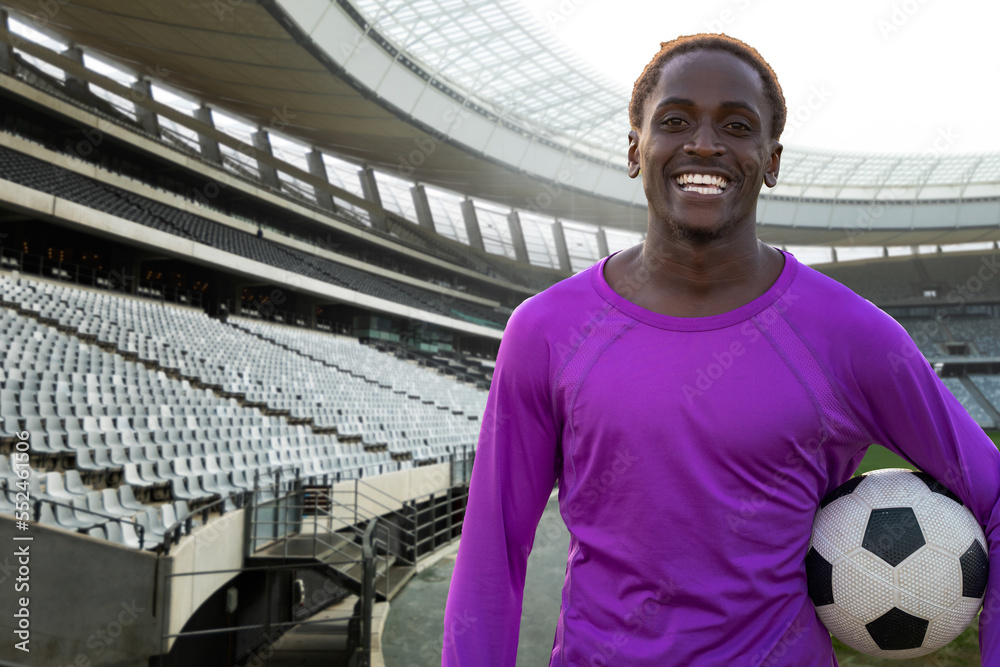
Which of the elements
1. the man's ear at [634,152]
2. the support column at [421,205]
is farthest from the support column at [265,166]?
the man's ear at [634,152]

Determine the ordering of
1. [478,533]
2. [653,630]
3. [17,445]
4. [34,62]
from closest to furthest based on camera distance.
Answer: [653,630], [478,533], [17,445], [34,62]

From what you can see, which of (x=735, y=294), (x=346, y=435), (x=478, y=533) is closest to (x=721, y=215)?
(x=735, y=294)

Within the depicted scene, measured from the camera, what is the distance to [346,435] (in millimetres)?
13750

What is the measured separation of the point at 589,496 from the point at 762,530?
288 mm

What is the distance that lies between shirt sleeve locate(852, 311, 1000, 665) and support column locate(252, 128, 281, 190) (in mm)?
40433

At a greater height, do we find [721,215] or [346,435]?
[721,215]

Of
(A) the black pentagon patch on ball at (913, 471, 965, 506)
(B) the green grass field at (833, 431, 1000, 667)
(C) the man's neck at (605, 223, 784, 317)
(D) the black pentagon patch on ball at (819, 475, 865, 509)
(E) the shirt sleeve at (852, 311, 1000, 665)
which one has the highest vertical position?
(C) the man's neck at (605, 223, 784, 317)

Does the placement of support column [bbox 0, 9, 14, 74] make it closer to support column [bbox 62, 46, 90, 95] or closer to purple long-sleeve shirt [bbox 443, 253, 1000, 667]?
support column [bbox 62, 46, 90, 95]

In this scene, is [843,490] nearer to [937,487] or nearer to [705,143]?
[937,487]

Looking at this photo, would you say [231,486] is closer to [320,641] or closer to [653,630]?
[320,641]

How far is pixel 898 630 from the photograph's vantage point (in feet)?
4.33

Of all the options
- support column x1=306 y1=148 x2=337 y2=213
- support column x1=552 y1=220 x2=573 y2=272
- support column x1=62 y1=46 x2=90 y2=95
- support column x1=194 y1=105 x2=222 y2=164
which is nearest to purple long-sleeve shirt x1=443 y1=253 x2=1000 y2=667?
support column x1=62 y1=46 x2=90 y2=95

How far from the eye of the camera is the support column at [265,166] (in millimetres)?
38812

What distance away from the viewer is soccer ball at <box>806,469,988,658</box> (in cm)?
122
